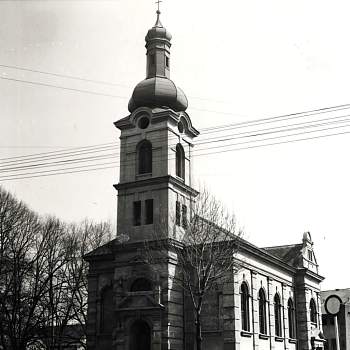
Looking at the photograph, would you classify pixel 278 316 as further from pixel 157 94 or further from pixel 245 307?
pixel 157 94

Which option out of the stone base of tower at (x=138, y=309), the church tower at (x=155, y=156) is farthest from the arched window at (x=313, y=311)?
the stone base of tower at (x=138, y=309)

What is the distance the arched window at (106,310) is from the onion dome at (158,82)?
12933 mm

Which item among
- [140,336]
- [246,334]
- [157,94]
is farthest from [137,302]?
[157,94]

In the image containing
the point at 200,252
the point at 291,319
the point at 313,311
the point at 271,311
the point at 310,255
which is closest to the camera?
the point at 200,252

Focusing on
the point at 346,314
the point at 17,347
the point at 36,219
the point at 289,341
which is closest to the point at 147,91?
the point at 36,219

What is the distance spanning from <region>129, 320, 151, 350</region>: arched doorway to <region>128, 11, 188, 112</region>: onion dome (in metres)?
14.7

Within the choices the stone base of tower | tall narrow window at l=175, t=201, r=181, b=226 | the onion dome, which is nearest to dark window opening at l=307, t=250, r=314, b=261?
tall narrow window at l=175, t=201, r=181, b=226

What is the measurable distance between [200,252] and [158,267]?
383cm

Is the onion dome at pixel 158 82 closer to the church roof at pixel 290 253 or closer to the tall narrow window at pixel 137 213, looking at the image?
the tall narrow window at pixel 137 213

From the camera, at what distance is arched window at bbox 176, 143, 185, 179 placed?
131 feet

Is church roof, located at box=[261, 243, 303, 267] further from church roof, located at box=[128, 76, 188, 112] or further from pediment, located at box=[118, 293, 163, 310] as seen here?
pediment, located at box=[118, 293, 163, 310]

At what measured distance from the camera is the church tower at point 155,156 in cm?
3788

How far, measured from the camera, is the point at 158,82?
131ft

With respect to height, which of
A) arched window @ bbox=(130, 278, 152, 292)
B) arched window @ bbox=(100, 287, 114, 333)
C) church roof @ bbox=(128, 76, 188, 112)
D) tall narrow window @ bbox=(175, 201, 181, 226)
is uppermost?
church roof @ bbox=(128, 76, 188, 112)
